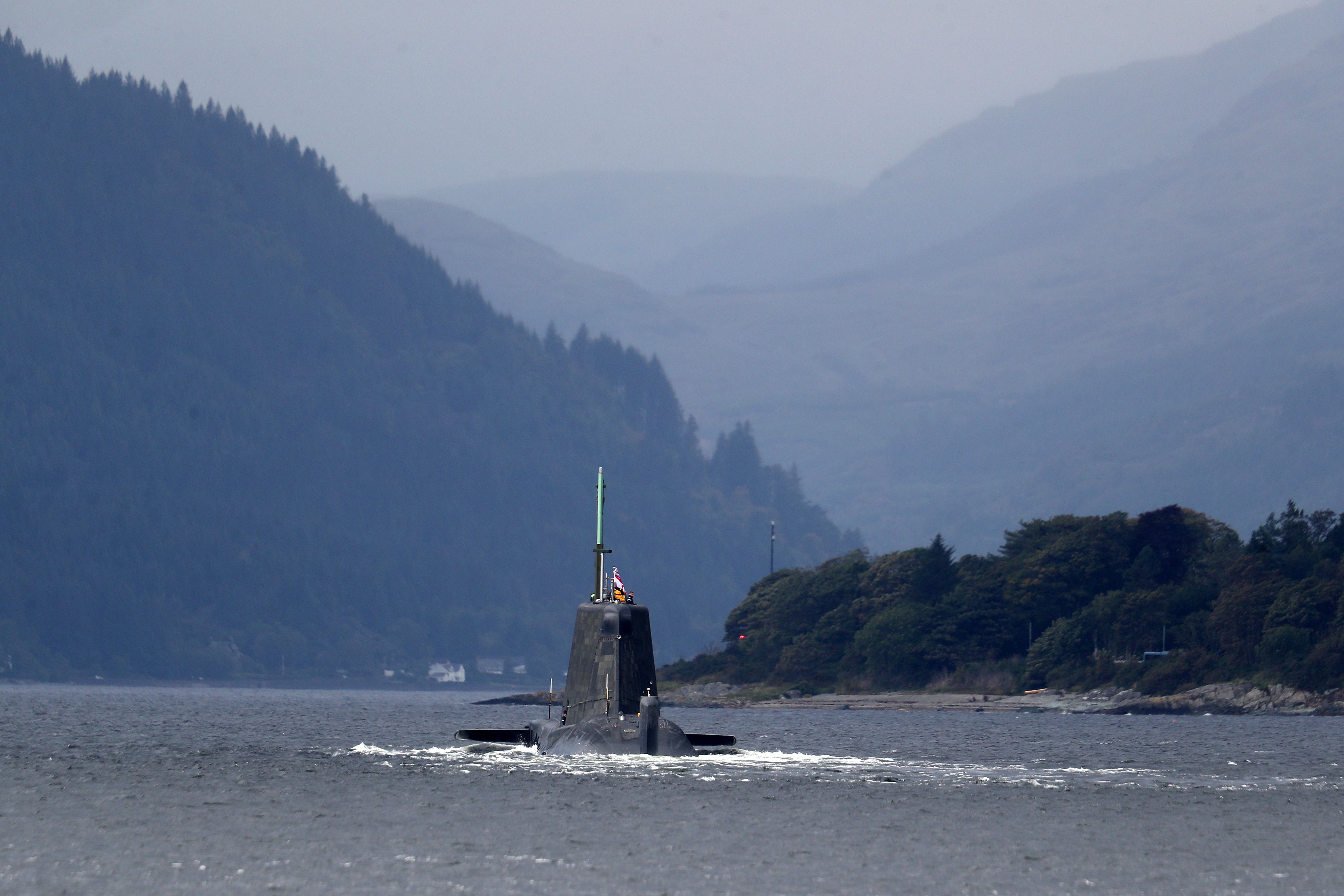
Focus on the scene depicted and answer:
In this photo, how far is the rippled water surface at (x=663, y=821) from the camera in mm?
47000

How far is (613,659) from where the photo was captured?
230 feet

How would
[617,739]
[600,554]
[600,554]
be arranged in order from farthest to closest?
[600,554] → [600,554] → [617,739]

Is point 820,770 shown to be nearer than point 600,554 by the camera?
No

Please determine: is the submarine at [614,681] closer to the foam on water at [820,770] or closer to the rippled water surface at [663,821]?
the foam on water at [820,770]

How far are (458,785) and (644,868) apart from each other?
24458 mm

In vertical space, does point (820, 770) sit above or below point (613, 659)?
below

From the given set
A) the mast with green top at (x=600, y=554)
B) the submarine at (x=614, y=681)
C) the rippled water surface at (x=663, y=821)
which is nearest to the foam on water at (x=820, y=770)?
the rippled water surface at (x=663, y=821)

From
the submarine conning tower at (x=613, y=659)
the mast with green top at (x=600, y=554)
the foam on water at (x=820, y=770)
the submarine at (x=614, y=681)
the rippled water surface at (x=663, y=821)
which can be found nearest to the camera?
the rippled water surface at (x=663, y=821)

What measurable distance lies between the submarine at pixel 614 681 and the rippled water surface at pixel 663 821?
38.2 inches

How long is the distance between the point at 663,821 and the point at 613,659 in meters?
11.6

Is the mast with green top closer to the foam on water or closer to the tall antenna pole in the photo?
the tall antenna pole

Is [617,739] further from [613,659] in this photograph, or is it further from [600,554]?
[600,554]

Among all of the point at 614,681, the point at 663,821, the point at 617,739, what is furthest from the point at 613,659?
the point at 663,821

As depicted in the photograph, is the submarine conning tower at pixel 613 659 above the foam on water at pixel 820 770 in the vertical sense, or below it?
above
